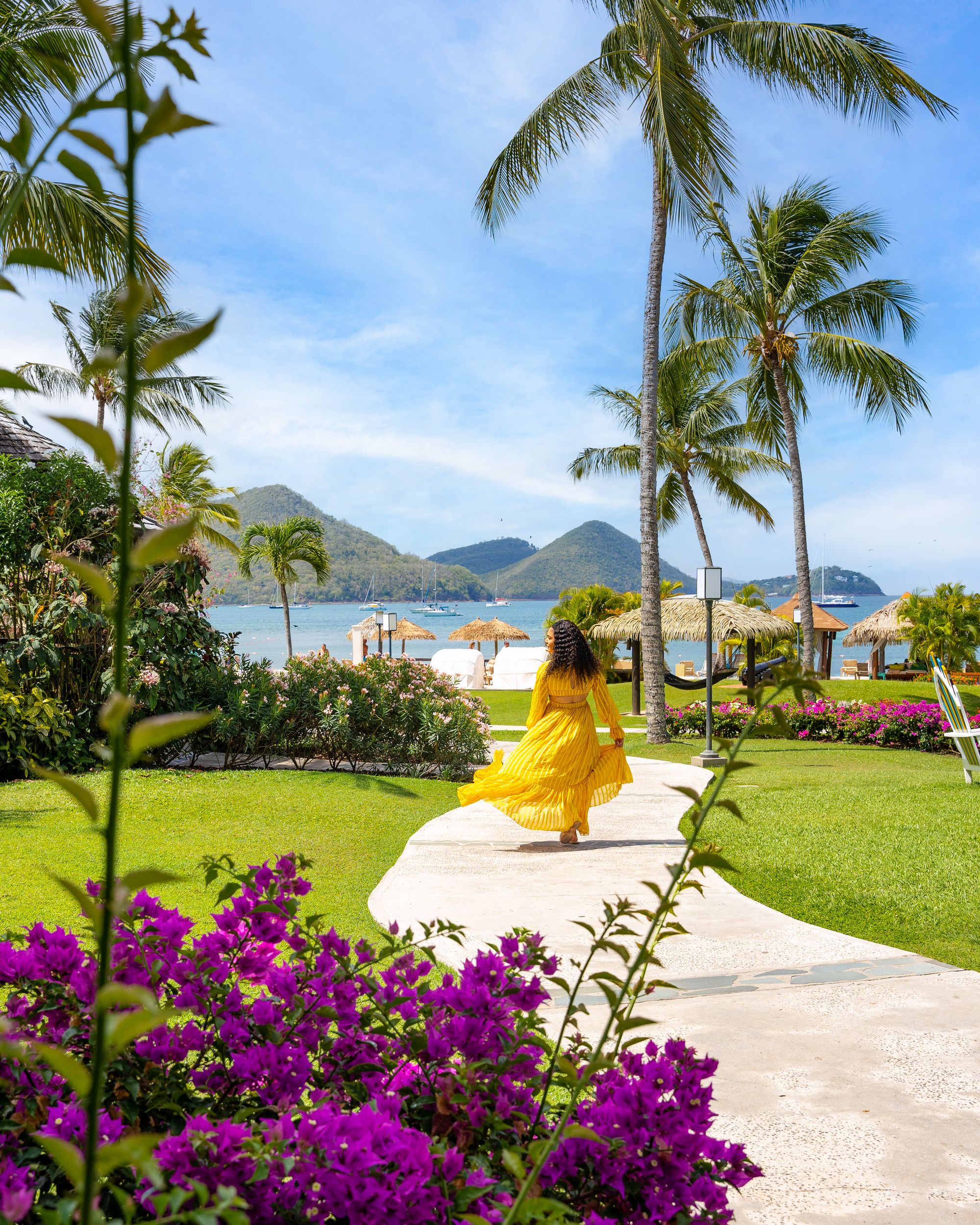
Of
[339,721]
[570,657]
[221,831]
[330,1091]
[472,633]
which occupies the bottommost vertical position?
[221,831]

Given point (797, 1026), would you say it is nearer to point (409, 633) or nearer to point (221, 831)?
point (221, 831)

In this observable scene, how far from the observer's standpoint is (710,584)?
1241 centimetres

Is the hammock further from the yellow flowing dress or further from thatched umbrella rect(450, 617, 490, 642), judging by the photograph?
thatched umbrella rect(450, 617, 490, 642)

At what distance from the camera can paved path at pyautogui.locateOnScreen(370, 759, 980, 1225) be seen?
2.58 metres

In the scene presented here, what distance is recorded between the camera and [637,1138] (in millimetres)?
1538

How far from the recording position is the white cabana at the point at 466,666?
94.4 feet

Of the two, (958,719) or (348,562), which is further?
(348,562)

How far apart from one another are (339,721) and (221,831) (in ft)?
10.9

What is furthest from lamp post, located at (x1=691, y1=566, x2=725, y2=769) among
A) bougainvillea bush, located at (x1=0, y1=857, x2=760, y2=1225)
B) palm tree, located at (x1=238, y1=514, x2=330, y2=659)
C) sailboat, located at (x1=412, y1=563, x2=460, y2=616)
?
sailboat, located at (x1=412, y1=563, x2=460, y2=616)

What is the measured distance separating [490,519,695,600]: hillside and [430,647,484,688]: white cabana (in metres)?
128

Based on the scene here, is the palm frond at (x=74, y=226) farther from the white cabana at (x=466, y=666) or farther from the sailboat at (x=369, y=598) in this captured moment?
the sailboat at (x=369, y=598)

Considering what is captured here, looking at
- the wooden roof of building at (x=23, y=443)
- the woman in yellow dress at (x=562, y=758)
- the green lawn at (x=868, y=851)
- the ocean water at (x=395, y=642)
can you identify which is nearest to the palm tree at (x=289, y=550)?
the ocean water at (x=395, y=642)

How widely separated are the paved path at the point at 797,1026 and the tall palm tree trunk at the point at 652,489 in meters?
8.49

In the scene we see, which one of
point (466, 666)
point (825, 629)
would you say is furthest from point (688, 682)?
point (825, 629)
